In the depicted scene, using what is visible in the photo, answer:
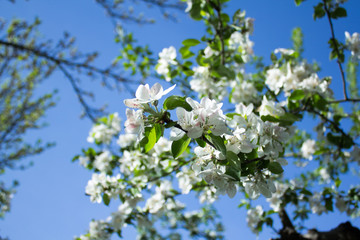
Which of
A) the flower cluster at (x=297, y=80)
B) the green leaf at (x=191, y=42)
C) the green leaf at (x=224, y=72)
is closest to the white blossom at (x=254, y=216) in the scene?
the flower cluster at (x=297, y=80)

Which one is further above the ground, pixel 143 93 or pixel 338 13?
pixel 338 13

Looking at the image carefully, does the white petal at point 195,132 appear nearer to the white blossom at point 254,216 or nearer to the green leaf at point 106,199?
the green leaf at point 106,199

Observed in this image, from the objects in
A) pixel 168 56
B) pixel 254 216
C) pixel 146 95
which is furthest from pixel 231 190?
pixel 254 216

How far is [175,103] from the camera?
80 cm

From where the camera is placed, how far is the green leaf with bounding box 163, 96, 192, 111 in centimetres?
80

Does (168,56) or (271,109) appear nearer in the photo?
(271,109)

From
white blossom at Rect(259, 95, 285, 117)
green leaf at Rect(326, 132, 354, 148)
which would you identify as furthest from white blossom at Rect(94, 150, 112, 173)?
green leaf at Rect(326, 132, 354, 148)

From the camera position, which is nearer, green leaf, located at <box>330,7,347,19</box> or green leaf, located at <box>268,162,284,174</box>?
green leaf, located at <box>268,162,284,174</box>

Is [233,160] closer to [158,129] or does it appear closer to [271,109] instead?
[158,129]

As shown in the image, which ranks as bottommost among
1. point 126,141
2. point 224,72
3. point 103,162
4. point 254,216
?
point 254,216

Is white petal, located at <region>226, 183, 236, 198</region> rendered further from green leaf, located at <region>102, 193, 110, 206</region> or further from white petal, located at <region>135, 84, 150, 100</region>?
green leaf, located at <region>102, 193, 110, 206</region>

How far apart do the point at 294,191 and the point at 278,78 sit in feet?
4.20

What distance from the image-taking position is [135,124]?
821mm

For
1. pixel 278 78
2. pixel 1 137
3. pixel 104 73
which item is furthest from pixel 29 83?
pixel 278 78
